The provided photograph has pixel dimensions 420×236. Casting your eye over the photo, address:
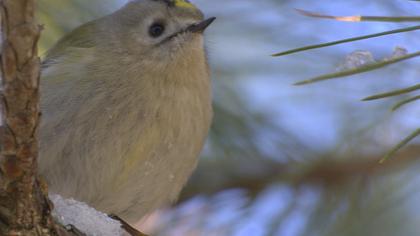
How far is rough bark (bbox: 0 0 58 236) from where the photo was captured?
63 cm

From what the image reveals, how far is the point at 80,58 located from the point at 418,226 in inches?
29.8

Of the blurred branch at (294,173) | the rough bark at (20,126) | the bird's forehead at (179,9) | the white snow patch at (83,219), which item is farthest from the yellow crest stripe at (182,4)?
the rough bark at (20,126)

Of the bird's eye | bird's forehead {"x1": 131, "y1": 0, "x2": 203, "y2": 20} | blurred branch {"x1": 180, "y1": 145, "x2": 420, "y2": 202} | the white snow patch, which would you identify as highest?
bird's forehead {"x1": 131, "y1": 0, "x2": 203, "y2": 20}

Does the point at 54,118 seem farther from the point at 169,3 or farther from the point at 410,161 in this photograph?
the point at 410,161

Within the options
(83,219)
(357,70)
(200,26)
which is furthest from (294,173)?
(357,70)

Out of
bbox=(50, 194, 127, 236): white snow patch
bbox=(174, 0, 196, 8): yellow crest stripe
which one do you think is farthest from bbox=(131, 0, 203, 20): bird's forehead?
bbox=(50, 194, 127, 236): white snow patch

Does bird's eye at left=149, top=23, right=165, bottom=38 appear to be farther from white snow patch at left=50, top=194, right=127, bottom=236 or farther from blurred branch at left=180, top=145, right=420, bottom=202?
white snow patch at left=50, top=194, right=127, bottom=236

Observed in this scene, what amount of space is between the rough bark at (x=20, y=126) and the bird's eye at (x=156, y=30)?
0.65 metres

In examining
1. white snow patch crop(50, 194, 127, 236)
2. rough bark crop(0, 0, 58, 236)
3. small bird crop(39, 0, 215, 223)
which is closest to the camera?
rough bark crop(0, 0, 58, 236)

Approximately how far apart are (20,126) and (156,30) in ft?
2.48

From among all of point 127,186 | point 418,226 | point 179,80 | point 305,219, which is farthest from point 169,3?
point 418,226

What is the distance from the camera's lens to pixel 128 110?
4.21 feet

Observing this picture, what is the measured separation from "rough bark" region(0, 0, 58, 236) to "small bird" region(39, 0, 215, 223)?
0.39 m

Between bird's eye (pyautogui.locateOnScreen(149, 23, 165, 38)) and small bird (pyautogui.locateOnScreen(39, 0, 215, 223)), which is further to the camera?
bird's eye (pyautogui.locateOnScreen(149, 23, 165, 38))
